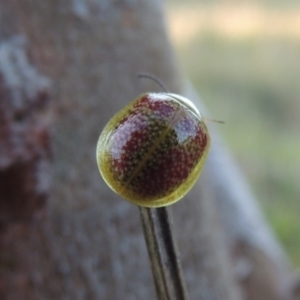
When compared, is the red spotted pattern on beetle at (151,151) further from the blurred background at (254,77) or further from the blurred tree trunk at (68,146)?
the blurred background at (254,77)

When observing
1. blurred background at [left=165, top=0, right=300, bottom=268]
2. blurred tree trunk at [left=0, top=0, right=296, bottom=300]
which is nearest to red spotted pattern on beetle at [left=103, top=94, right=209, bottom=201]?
blurred tree trunk at [left=0, top=0, right=296, bottom=300]

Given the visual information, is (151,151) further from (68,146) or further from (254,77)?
(254,77)

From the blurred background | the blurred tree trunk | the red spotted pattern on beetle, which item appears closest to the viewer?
the red spotted pattern on beetle

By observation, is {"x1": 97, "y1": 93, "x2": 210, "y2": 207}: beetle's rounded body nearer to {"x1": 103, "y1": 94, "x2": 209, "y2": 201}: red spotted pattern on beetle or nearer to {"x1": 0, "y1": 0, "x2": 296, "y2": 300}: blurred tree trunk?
{"x1": 103, "y1": 94, "x2": 209, "y2": 201}: red spotted pattern on beetle

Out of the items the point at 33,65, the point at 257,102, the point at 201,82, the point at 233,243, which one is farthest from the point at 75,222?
the point at 201,82

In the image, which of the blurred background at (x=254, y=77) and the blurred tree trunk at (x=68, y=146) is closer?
the blurred tree trunk at (x=68, y=146)

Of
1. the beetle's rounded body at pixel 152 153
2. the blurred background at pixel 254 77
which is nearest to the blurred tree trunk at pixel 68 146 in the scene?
the beetle's rounded body at pixel 152 153

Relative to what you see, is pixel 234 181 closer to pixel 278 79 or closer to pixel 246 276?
pixel 246 276
